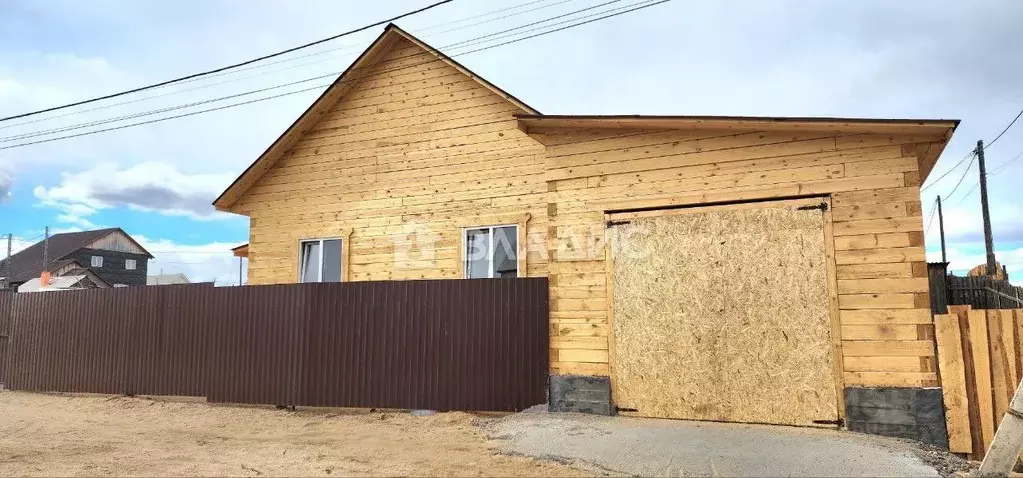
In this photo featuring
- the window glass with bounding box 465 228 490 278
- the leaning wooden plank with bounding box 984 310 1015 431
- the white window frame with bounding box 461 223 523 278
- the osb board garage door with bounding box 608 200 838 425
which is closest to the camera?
the leaning wooden plank with bounding box 984 310 1015 431

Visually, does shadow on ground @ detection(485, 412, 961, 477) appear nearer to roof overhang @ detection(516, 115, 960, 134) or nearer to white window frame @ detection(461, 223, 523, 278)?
roof overhang @ detection(516, 115, 960, 134)

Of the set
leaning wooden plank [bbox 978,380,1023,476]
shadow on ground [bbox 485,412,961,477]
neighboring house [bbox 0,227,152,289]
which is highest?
neighboring house [bbox 0,227,152,289]

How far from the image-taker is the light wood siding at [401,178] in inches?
503

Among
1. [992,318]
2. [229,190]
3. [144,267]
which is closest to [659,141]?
[992,318]

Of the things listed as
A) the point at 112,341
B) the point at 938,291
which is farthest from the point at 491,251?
the point at 938,291

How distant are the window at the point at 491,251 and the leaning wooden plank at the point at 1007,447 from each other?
7.67 meters

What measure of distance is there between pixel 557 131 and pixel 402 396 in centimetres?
500

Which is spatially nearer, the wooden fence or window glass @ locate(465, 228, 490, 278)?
the wooden fence

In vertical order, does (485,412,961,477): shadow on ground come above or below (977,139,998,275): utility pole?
below

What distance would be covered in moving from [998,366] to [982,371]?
0.53 ft

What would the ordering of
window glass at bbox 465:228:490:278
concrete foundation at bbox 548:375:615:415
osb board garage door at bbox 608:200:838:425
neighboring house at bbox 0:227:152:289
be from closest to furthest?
osb board garage door at bbox 608:200:838:425 → concrete foundation at bbox 548:375:615:415 → window glass at bbox 465:228:490:278 → neighboring house at bbox 0:227:152:289

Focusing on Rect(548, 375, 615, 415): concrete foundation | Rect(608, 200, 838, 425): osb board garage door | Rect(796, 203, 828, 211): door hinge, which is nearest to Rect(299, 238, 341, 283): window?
Rect(548, 375, 615, 415): concrete foundation

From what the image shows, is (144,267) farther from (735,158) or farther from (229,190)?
(735,158)

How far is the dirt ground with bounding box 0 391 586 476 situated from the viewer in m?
7.07
